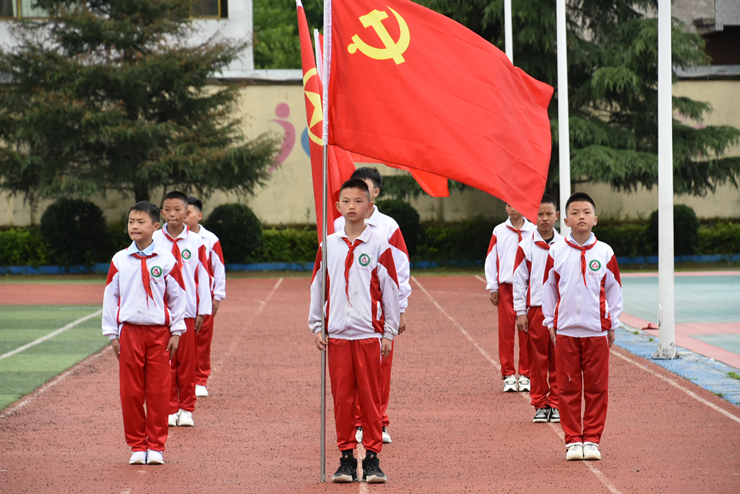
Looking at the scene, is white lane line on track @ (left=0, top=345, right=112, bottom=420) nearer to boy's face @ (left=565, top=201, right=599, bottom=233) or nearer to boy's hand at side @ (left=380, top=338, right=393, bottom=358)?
boy's hand at side @ (left=380, top=338, right=393, bottom=358)

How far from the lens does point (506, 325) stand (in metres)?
9.58

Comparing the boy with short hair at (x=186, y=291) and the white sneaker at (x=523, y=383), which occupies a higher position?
the boy with short hair at (x=186, y=291)

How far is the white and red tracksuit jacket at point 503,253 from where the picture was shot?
30.9ft

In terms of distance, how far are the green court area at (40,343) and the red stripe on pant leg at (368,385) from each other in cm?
454

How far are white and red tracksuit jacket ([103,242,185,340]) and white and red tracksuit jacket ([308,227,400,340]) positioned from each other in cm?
126

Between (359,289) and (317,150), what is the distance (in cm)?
169

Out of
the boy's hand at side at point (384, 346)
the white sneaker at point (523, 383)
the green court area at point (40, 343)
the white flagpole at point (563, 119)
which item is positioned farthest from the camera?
the white flagpole at point (563, 119)

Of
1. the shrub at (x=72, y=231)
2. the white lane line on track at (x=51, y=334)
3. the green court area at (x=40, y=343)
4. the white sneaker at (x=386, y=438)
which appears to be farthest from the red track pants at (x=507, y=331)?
the shrub at (x=72, y=231)

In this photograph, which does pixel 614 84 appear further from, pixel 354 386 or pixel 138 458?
pixel 138 458

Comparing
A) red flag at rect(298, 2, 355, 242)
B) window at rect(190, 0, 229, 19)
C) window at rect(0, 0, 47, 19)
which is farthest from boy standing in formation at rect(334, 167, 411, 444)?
window at rect(0, 0, 47, 19)

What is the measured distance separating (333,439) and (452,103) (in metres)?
2.99

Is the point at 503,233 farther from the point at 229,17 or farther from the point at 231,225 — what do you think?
the point at 229,17

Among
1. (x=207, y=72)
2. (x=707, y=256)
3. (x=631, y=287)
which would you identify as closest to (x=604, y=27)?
(x=707, y=256)

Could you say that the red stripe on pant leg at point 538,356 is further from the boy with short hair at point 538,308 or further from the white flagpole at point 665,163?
the white flagpole at point 665,163
